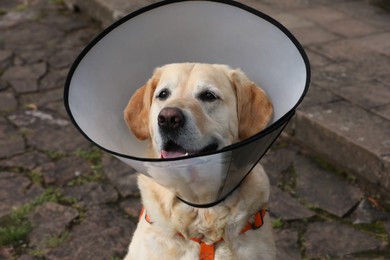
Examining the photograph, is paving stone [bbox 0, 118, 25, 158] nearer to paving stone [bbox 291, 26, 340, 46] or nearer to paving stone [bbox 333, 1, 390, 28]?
paving stone [bbox 291, 26, 340, 46]

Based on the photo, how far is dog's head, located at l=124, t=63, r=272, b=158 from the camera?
2727 millimetres

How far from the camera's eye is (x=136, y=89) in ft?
10.2

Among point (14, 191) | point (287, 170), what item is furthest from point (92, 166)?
point (287, 170)

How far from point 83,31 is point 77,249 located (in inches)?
153

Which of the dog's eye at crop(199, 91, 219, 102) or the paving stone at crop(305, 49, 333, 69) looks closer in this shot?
the dog's eye at crop(199, 91, 219, 102)

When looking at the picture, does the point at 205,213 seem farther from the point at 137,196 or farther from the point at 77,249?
the point at 137,196

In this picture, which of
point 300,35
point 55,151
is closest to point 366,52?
point 300,35

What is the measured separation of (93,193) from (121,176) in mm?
286

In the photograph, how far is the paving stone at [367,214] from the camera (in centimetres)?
405

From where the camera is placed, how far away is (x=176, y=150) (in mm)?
2654

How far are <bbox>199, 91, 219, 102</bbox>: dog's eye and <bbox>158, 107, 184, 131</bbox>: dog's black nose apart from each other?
0.99ft

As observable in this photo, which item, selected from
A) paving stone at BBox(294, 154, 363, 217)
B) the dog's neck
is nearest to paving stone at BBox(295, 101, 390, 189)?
paving stone at BBox(294, 154, 363, 217)

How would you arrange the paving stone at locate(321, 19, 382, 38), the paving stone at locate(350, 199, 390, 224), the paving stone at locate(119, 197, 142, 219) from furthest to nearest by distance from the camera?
the paving stone at locate(321, 19, 382, 38), the paving stone at locate(119, 197, 142, 219), the paving stone at locate(350, 199, 390, 224)

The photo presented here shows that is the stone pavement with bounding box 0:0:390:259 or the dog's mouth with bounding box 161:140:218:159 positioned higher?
the dog's mouth with bounding box 161:140:218:159
